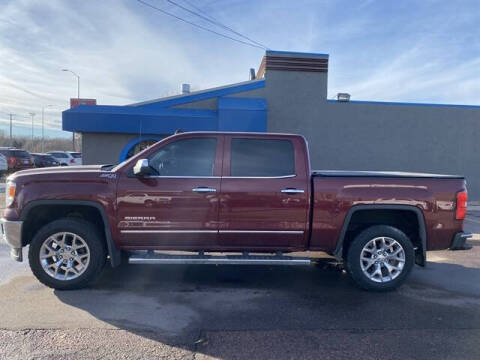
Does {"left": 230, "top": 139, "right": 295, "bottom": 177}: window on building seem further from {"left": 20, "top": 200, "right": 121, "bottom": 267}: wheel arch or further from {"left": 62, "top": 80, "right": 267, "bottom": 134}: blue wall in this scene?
{"left": 62, "top": 80, "right": 267, "bottom": 134}: blue wall

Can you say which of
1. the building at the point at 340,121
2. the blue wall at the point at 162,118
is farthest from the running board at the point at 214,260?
the building at the point at 340,121

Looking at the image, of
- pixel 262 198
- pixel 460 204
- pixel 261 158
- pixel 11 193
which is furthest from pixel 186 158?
pixel 460 204

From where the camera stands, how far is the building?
12711mm

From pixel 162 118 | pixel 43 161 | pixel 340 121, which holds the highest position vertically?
pixel 340 121

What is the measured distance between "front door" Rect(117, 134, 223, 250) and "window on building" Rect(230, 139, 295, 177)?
274 millimetres

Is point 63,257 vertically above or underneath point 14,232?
underneath

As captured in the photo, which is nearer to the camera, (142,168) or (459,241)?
(142,168)

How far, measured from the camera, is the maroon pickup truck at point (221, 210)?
4.64 m

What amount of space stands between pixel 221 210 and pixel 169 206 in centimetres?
67

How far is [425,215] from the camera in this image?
4891 mm

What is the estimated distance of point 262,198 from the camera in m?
4.73

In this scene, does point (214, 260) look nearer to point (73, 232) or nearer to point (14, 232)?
point (73, 232)

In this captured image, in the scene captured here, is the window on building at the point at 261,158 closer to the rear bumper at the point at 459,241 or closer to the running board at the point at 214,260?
the running board at the point at 214,260

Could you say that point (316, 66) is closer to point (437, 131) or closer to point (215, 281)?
point (437, 131)
